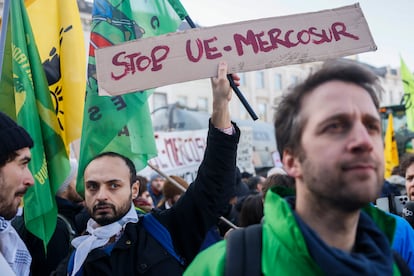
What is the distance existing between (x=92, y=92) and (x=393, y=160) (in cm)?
707

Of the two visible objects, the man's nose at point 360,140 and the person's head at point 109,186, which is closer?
the man's nose at point 360,140

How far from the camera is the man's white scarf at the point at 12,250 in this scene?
222 cm

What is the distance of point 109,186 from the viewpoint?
279cm

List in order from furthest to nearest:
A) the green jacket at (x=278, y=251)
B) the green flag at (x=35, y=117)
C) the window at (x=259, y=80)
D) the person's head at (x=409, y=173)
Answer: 1. the window at (x=259, y=80)
2. the person's head at (x=409, y=173)
3. the green flag at (x=35, y=117)
4. the green jacket at (x=278, y=251)

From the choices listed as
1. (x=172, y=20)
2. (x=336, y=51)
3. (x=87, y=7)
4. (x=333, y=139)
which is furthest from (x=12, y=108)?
(x=87, y=7)

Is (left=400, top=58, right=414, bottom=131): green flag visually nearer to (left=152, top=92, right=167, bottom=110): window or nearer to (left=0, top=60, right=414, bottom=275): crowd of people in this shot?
(left=0, top=60, right=414, bottom=275): crowd of people

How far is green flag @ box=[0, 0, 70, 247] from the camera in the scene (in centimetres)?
287

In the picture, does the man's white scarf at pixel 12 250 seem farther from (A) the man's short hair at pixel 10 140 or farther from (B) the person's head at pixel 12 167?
(A) the man's short hair at pixel 10 140

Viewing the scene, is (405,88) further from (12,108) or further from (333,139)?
(333,139)

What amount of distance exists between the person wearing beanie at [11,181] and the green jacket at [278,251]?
1084 millimetres

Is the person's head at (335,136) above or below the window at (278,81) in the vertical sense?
below

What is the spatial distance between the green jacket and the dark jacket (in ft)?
2.72

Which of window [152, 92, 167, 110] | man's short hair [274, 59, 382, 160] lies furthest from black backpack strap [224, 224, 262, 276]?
window [152, 92, 167, 110]

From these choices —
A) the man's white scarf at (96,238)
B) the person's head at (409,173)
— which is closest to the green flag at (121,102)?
the man's white scarf at (96,238)
